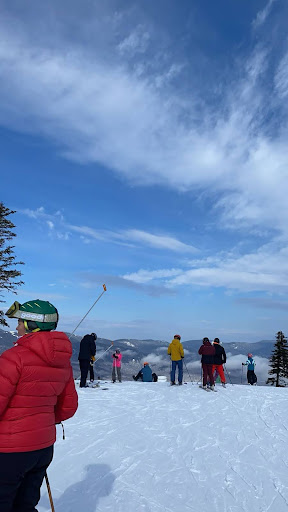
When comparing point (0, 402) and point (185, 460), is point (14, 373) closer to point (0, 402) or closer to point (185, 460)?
point (0, 402)

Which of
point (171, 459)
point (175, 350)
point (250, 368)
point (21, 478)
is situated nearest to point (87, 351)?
point (175, 350)

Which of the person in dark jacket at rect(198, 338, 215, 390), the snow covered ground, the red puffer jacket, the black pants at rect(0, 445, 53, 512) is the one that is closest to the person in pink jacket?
the person in dark jacket at rect(198, 338, 215, 390)

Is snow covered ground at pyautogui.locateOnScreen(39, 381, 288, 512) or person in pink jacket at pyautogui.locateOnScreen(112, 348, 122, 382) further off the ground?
person in pink jacket at pyautogui.locateOnScreen(112, 348, 122, 382)

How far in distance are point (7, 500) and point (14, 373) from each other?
985 millimetres

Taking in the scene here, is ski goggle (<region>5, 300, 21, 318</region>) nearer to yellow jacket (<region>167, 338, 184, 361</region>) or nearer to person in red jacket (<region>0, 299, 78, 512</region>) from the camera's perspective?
person in red jacket (<region>0, 299, 78, 512</region>)

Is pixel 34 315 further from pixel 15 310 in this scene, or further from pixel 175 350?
pixel 175 350

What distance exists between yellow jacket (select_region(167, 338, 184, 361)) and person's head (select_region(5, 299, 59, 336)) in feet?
43.7

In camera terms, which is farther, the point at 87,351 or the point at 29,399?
Answer: the point at 87,351

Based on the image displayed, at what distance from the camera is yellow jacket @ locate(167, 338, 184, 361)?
15844mm

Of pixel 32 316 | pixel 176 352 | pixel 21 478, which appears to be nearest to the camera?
pixel 21 478

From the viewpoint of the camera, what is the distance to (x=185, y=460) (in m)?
6.96

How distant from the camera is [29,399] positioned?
291 cm

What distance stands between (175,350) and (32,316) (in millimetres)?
13563

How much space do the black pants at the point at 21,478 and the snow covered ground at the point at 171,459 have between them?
2.34m
